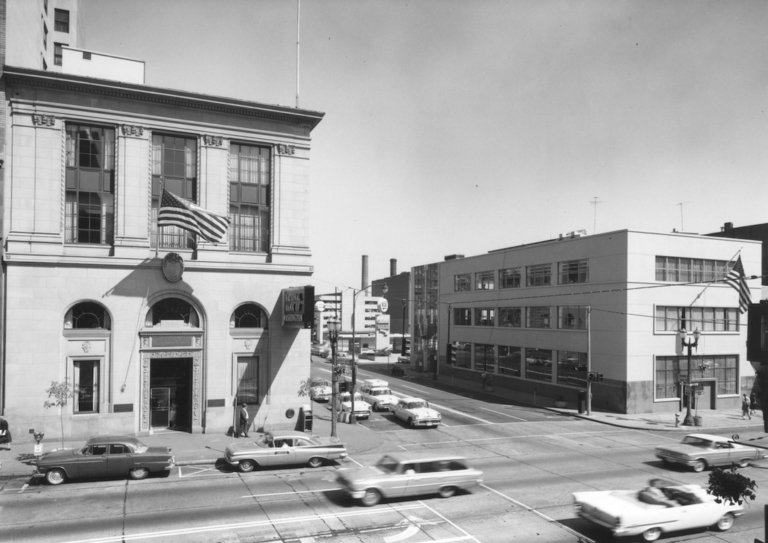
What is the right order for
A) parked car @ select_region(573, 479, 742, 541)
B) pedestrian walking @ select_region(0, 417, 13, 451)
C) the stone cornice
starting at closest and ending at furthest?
parked car @ select_region(573, 479, 742, 541) → pedestrian walking @ select_region(0, 417, 13, 451) → the stone cornice

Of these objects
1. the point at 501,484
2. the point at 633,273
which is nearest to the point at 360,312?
the point at 633,273

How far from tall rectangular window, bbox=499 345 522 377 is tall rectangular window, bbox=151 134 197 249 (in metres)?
33.4

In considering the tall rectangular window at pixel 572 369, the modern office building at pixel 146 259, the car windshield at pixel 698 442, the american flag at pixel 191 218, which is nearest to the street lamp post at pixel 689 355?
the tall rectangular window at pixel 572 369

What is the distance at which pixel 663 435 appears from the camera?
33.0 metres

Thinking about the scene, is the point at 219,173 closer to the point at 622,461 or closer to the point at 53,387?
the point at 53,387

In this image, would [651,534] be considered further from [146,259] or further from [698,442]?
[146,259]

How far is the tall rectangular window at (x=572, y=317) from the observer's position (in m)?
44.5

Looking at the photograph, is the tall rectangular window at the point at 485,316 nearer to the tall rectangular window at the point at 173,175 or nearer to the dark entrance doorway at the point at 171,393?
the dark entrance doorway at the point at 171,393

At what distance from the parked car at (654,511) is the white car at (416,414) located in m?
17.2

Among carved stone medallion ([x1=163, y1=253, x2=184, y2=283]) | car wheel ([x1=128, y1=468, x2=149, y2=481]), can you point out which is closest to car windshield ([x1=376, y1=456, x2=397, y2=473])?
car wheel ([x1=128, y1=468, x2=149, y2=481])

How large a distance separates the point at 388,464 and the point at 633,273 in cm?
2906

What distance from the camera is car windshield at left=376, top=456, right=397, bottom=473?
18891mm

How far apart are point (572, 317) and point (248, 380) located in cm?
2759

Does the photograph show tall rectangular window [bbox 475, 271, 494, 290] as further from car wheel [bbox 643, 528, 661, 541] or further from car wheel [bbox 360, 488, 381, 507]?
car wheel [bbox 643, 528, 661, 541]
